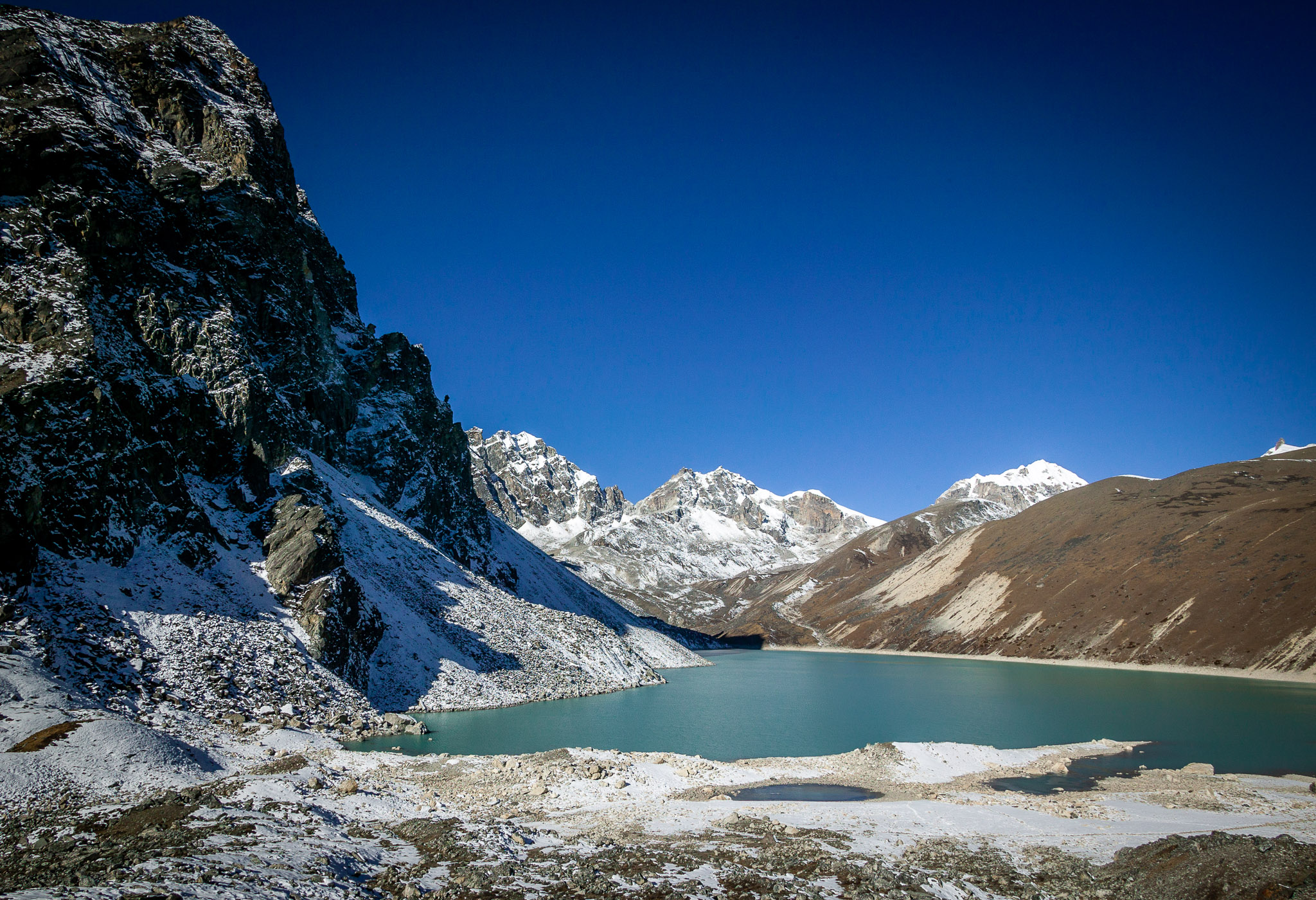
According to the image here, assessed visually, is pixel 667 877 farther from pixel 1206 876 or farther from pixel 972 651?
pixel 972 651

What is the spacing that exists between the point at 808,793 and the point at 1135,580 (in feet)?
382

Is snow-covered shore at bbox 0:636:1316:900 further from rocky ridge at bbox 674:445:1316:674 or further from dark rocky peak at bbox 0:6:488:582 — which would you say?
rocky ridge at bbox 674:445:1316:674

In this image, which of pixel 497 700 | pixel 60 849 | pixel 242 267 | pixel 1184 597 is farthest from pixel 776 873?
pixel 1184 597

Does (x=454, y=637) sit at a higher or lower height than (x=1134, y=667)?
higher

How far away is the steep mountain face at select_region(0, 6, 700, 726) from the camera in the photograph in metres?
35.1

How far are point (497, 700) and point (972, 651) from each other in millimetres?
108820

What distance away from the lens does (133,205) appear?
Result: 5112 centimetres

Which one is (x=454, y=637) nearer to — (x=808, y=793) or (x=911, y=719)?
(x=808, y=793)

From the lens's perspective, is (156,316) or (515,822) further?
(156,316)

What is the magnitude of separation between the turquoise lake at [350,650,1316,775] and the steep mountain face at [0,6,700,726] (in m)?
7.77

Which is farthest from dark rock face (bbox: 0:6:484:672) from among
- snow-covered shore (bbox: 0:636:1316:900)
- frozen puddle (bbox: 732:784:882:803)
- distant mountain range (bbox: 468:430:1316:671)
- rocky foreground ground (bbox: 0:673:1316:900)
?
distant mountain range (bbox: 468:430:1316:671)


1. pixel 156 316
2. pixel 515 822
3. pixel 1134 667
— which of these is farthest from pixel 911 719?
pixel 1134 667

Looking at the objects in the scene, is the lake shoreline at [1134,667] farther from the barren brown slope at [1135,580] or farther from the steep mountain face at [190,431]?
the steep mountain face at [190,431]

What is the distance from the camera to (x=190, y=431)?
4697 cm
